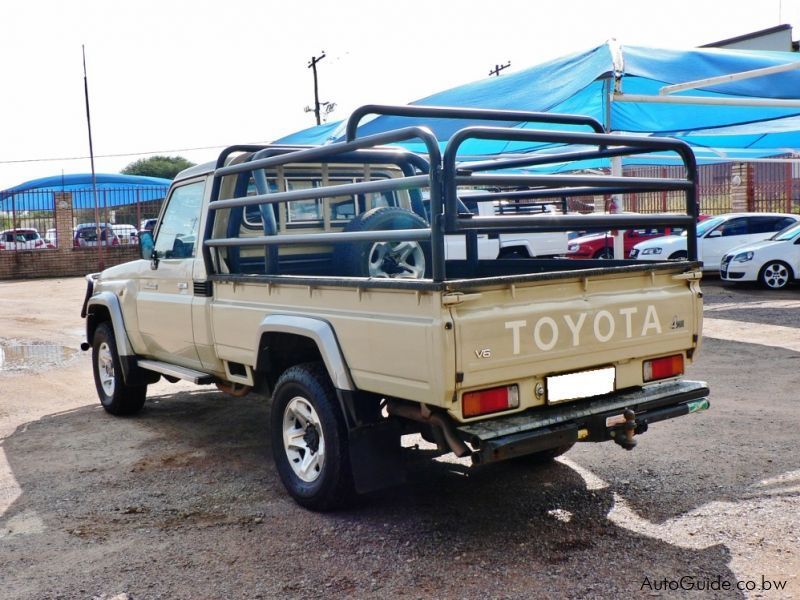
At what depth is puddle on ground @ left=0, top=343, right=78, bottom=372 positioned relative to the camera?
31.9 feet

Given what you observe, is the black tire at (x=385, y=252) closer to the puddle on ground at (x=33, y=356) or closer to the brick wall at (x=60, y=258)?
the puddle on ground at (x=33, y=356)

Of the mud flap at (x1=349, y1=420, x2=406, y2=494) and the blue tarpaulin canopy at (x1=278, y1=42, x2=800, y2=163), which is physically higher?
the blue tarpaulin canopy at (x1=278, y1=42, x2=800, y2=163)

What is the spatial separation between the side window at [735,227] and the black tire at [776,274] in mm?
2091

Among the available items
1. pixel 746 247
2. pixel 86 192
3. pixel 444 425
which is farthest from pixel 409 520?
pixel 86 192

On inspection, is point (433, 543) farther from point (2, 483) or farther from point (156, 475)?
point (2, 483)

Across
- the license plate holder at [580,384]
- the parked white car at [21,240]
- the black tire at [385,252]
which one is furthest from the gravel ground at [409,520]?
the parked white car at [21,240]

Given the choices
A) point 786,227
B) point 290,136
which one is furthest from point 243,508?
point 786,227

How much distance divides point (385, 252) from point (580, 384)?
1618 mm

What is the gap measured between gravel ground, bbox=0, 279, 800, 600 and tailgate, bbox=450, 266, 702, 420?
28.2 inches

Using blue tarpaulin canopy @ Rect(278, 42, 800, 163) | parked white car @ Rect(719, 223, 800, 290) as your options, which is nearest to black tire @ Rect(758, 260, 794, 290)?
parked white car @ Rect(719, 223, 800, 290)

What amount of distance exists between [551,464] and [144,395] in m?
3.63

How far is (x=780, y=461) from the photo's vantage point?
5.08 meters

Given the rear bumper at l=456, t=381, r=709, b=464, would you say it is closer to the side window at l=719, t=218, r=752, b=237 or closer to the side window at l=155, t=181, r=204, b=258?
the side window at l=155, t=181, r=204, b=258

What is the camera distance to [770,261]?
49.8 ft
